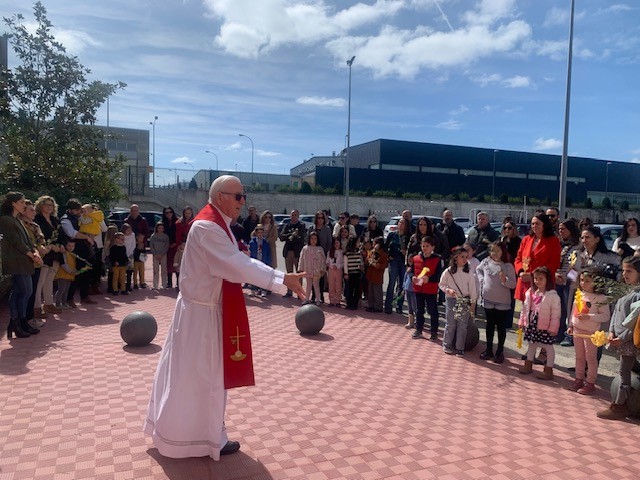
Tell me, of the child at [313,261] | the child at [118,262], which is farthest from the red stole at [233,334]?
the child at [118,262]

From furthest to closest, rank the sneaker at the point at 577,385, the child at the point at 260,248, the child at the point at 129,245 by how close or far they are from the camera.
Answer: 1. the child at the point at 260,248
2. the child at the point at 129,245
3. the sneaker at the point at 577,385

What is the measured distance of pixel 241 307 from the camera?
3896 millimetres

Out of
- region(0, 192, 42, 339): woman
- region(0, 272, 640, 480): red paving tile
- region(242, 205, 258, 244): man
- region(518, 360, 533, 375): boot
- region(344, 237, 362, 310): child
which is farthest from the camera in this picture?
region(242, 205, 258, 244): man

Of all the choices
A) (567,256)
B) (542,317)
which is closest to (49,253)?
(542,317)

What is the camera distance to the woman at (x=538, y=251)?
6.91 meters

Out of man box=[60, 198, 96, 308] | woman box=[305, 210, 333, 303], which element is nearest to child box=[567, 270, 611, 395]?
woman box=[305, 210, 333, 303]

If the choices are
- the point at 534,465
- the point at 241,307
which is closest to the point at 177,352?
the point at 241,307

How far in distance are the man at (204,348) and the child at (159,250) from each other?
8.53 m

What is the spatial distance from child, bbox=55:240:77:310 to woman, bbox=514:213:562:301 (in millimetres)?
7612

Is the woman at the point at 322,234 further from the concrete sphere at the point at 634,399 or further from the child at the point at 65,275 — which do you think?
the concrete sphere at the point at 634,399

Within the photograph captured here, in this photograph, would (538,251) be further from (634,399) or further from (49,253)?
(49,253)

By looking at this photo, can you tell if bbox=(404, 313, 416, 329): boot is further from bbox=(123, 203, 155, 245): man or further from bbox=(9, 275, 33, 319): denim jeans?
bbox=(123, 203, 155, 245): man

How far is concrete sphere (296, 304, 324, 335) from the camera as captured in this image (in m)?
8.04

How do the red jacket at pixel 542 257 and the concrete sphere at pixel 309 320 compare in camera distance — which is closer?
the red jacket at pixel 542 257
